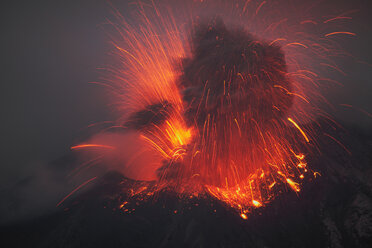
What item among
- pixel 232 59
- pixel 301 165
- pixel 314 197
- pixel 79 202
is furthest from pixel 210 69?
pixel 79 202

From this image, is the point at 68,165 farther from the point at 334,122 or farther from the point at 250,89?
the point at 334,122

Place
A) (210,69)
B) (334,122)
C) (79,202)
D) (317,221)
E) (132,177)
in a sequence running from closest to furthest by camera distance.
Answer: (317,221) → (210,69) → (79,202) → (132,177) → (334,122)

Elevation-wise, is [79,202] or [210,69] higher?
[210,69]

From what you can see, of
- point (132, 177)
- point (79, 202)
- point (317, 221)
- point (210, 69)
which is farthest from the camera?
point (132, 177)

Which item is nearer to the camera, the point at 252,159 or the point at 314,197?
the point at 314,197

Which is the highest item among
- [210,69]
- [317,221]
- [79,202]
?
[210,69]

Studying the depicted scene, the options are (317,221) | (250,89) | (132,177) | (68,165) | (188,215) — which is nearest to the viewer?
(317,221)

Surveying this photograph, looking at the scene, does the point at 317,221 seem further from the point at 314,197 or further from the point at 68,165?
the point at 68,165

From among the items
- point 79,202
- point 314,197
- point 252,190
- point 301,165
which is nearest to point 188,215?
point 252,190

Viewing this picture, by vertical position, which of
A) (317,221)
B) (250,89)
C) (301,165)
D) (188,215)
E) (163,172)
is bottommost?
(317,221)
